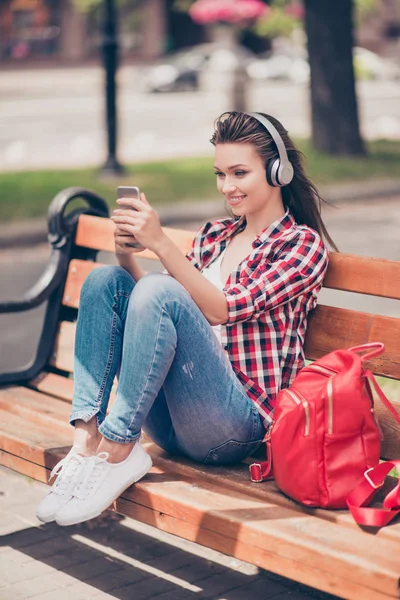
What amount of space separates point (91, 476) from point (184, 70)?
3405cm

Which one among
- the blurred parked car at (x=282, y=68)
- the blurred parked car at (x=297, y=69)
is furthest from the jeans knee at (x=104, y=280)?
the blurred parked car at (x=282, y=68)

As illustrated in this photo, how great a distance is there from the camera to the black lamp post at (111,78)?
12453 mm

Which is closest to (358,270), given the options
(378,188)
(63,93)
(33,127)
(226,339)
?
(226,339)

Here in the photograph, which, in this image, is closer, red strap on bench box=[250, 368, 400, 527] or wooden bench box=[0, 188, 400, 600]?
wooden bench box=[0, 188, 400, 600]

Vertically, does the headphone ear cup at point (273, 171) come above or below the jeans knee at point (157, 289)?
above

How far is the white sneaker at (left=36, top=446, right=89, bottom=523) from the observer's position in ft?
9.27

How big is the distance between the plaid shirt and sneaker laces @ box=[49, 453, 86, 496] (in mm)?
552

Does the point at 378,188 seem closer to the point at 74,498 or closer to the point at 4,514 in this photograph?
the point at 4,514

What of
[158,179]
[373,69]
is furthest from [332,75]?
[373,69]

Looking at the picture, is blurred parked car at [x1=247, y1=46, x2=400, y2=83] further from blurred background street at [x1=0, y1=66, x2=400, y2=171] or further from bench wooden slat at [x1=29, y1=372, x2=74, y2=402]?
bench wooden slat at [x1=29, y1=372, x2=74, y2=402]

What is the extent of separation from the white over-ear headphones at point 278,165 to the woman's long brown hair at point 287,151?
2 centimetres

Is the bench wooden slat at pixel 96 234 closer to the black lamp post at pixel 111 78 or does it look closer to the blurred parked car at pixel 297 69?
the black lamp post at pixel 111 78

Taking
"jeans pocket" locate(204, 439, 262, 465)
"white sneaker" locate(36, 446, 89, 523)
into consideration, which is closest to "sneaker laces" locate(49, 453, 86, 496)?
"white sneaker" locate(36, 446, 89, 523)

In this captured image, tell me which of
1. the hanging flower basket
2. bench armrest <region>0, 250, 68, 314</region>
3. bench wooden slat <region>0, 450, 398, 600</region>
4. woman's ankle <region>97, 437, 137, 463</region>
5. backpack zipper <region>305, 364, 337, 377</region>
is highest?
the hanging flower basket
